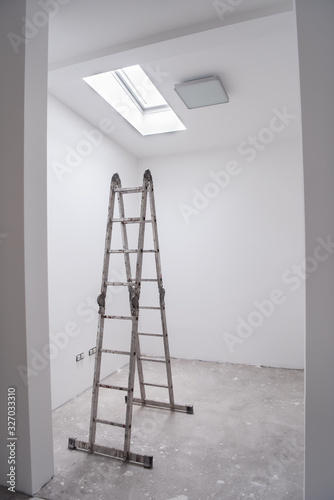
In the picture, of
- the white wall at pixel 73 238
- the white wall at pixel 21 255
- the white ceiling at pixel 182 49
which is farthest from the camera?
the white wall at pixel 73 238

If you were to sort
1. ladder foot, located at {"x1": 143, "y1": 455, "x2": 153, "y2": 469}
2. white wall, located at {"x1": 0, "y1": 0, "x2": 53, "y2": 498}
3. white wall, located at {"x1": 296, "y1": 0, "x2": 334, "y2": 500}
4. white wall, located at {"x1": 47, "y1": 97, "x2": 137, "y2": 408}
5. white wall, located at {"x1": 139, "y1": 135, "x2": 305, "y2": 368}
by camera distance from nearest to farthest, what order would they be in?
white wall, located at {"x1": 296, "y1": 0, "x2": 334, "y2": 500}, white wall, located at {"x1": 0, "y1": 0, "x2": 53, "y2": 498}, ladder foot, located at {"x1": 143, "y1": 455, "x2": 153, "y2": 469}, white wall, located at {"x1": 47, "y1": 97, "x2": 137, "y2": 408}, white wall, located at {"x1": 139, "y1": 135, "x2": 305, "y2": 368}

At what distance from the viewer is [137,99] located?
374cm

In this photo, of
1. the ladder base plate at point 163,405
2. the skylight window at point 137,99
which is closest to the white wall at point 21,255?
the skylight window at point 137,99

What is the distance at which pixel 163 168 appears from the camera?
487 cm

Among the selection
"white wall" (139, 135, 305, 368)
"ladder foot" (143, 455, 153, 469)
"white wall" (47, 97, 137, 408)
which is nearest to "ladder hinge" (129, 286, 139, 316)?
"ladder foot" (143, 455, 153, 469)

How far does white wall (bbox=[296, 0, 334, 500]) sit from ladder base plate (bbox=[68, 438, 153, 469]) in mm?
1029

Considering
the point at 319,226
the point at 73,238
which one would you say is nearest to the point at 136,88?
the point at 73,238

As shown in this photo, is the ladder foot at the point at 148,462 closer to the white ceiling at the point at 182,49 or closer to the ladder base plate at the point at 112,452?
the ladder base plate at the point at 112,452

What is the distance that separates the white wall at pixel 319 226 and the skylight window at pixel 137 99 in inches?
72.0

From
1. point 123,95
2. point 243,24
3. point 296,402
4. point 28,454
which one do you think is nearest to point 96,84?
point 123,95

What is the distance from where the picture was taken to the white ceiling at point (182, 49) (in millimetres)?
2062

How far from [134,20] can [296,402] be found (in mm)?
3513

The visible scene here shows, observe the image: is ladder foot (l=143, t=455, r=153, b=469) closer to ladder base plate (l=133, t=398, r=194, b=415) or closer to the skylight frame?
ladder base plate (l=133, t=398, r=194, b=415)

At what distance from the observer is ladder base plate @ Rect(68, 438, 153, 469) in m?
2.21
